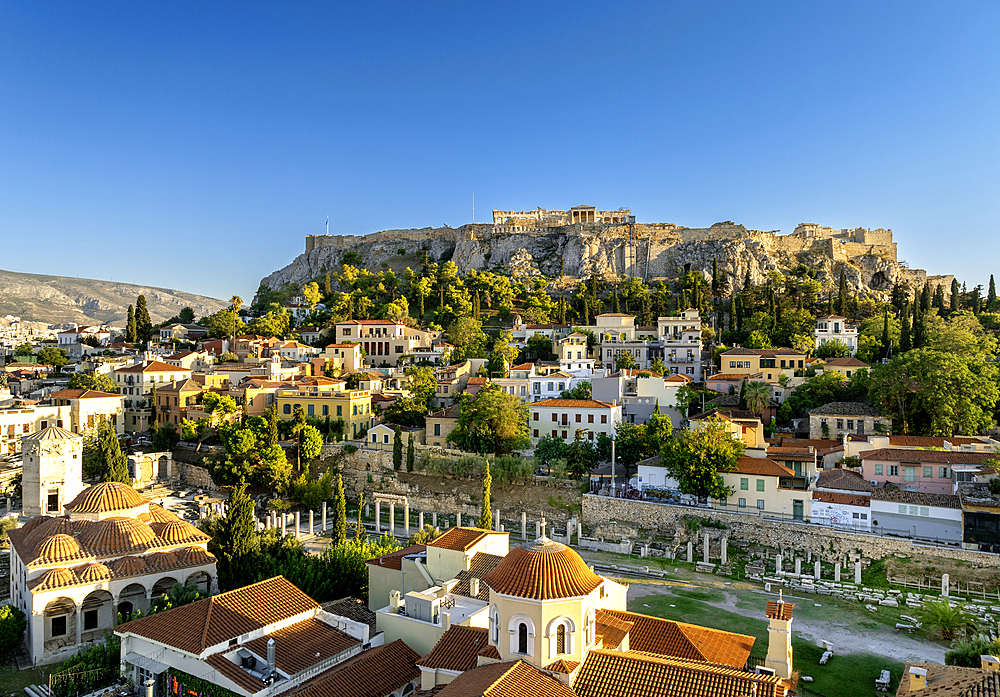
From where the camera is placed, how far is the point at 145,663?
1767 cm

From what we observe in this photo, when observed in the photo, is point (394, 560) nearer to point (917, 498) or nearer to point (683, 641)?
point (683, 641)

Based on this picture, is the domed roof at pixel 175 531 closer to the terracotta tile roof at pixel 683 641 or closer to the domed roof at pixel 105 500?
the domed roof at pixel 105 500

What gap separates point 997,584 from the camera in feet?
85.6

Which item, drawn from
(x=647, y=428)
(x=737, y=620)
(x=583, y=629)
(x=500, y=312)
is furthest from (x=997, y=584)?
(x=500, y=312)

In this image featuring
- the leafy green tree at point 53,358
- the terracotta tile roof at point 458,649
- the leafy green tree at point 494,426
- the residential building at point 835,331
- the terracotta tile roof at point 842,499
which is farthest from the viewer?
the leafy green tree at point 53,358

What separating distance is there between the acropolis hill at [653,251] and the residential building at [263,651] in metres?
72.9

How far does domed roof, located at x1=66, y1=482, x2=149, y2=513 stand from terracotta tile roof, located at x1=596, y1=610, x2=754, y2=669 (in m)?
19.6

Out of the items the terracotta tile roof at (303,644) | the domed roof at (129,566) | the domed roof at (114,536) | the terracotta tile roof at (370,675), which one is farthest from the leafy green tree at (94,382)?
the terracotta tile roof at (370,675)

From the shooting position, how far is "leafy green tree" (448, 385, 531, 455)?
4169 cm

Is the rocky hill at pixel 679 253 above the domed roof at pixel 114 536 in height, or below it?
above

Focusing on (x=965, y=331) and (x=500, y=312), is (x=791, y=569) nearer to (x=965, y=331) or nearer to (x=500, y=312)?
(x=965, y=331)

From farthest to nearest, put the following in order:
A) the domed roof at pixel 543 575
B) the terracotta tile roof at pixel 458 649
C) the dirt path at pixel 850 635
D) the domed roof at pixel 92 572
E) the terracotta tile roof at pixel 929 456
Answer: the terracotta tile roof at pixel 929 456, the domed roof at pixel 92 572, the dirt path at pixel 850 635, the terracotta tile roof at pixel 458 649, the domed roof at pixel 543 575

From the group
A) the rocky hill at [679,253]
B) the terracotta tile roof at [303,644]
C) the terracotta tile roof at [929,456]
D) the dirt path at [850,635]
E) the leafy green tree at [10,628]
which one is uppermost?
the rocky hill at [679,253]

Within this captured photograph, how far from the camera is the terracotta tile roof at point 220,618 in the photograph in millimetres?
17141
